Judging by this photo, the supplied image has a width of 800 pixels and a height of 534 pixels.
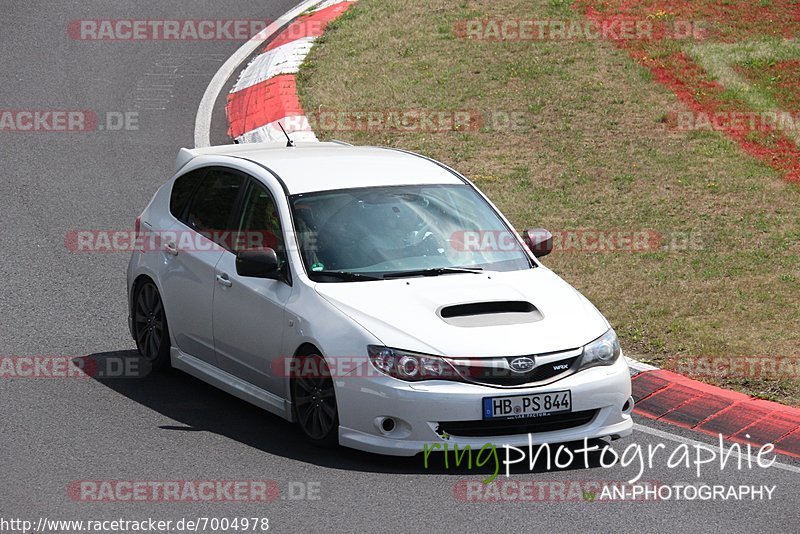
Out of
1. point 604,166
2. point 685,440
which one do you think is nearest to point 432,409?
point 685,440

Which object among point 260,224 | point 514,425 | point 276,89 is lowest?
point 514,425

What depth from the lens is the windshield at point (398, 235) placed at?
28.0 ft

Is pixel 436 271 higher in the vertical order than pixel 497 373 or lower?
higher

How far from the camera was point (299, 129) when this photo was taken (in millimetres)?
16516

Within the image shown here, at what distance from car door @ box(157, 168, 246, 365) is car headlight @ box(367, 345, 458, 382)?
1.88 meters

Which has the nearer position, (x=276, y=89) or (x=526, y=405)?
(x=526, y=405)

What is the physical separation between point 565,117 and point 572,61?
6.73 ft

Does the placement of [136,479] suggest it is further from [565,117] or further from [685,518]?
[565,117]

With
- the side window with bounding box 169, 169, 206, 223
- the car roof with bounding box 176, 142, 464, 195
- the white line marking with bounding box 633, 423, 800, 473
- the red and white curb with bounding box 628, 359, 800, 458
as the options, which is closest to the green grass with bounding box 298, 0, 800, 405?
the red and white curb with bounding box 628, 359, 800, 458

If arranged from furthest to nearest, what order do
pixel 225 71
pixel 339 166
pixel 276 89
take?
pixel 225 71, pixel 276 89, pixel 339 166

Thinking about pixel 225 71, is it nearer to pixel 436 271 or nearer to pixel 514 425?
pixel 436 271

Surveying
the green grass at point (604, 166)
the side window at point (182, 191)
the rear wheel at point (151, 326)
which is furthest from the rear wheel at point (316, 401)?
the green grass at point (604, 166)

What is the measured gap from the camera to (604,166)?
50.4 feet

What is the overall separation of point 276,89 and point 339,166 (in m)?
8.93
